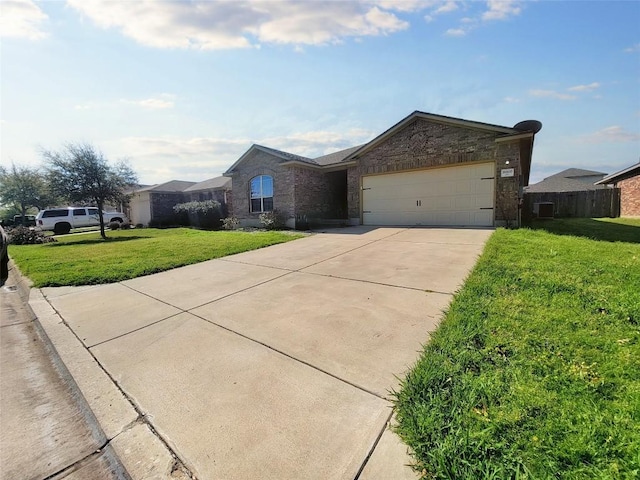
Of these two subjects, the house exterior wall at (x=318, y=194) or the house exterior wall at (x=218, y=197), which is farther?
the house exterior wall at (x=218, y=197)

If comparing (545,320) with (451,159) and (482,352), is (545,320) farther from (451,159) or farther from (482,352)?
(451,159)

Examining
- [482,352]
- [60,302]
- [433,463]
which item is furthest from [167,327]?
[482,352]

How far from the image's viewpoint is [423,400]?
1.90 metres

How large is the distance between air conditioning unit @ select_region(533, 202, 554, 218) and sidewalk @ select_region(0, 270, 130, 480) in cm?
2494

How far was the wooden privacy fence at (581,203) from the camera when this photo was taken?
18156mm

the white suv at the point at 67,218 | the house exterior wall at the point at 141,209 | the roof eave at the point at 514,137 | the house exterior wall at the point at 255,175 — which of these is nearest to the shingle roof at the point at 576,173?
the roof eave at the point at 514,137

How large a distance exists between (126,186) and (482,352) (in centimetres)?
1915

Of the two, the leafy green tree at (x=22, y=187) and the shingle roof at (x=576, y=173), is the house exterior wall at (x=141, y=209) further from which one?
the shingle roof at (x=576, y=173)

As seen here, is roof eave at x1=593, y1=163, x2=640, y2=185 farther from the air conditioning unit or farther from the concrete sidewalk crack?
the concrete sidewalk crack

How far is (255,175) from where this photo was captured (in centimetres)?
1586

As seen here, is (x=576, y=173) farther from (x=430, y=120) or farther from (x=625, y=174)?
(x=430, y=120)

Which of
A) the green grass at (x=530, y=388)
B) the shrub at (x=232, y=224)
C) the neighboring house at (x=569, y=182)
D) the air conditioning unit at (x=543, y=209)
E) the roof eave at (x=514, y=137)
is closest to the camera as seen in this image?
the green grass at (x=530, y=388)

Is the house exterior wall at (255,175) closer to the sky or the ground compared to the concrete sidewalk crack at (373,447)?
closer to the sky

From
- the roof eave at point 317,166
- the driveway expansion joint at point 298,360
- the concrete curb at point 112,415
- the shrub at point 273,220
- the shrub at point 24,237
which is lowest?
the concrete curb at point 112,415
